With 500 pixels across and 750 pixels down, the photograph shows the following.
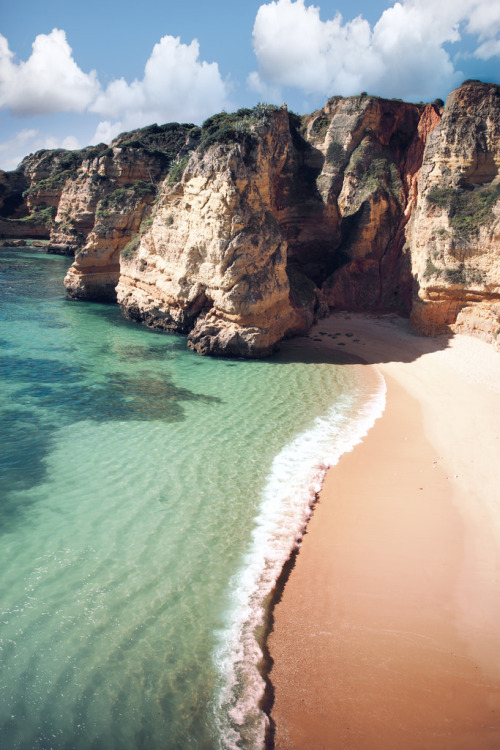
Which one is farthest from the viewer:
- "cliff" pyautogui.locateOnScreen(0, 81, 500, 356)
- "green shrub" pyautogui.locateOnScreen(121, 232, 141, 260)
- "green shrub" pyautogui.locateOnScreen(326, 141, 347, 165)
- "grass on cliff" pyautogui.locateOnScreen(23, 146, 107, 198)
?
"grass on cliff" pyautogui.locateOnScreen(23, 146, 107, 198)

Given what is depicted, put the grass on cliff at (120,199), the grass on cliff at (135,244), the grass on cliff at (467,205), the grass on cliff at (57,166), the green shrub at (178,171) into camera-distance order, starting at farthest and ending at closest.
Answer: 1. the grass on cliff at (57,166)
2. the grass on cliff at (120,199)
3. the grass on cliff at (135,244)
4. the green shrub at (178,171)
5. the grass on cliff at (467,205)

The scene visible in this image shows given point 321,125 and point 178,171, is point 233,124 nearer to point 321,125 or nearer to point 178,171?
point 178,171

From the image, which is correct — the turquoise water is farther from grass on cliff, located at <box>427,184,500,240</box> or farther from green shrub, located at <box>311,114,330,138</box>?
green shrub, located at <box>311,114,330,138</box>

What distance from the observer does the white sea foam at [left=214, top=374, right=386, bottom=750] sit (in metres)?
5.83

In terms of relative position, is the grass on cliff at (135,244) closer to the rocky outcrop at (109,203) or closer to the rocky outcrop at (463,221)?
the rocky outcrop at (109,203)

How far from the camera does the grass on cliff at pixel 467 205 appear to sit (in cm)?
2134

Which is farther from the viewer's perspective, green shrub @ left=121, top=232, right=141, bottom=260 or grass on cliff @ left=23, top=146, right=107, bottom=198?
grass on cliff @ left=23, top=146, right=107, bottom=198

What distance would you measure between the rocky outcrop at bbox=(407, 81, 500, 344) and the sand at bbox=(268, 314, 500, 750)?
9.60 meters

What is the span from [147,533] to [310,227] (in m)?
24.3

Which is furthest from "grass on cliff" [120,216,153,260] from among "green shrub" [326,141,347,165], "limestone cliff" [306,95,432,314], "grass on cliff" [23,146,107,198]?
"grass on cliff" [23,146,107,198]

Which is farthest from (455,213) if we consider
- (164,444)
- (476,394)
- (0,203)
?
(0,203)

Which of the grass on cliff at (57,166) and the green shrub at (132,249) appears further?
the grass on cliff at (57,166)

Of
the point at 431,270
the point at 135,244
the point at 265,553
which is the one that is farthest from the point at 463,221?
the point at 265,553

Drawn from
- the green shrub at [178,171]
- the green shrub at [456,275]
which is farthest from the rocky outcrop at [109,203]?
the green shrub at [456,275]
